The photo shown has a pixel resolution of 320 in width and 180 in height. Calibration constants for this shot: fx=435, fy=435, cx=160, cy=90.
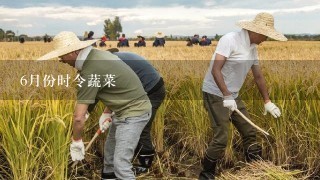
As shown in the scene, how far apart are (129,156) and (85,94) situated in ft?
1.95

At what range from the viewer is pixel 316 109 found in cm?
383

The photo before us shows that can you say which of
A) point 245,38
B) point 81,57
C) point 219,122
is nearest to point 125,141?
point 81,57

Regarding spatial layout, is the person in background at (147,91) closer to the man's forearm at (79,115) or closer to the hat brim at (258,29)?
the hat brim at (258,29)

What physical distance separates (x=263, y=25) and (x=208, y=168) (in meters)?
1.29

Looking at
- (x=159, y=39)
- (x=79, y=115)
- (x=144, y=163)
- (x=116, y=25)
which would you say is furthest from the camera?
(x=116, y=25)

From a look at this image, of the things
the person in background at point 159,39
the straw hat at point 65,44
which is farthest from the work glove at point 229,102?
the person in background at point 159,39

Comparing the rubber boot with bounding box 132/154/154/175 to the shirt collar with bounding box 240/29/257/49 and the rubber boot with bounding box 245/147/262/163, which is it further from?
the shirt collar with bounding box 240/29/257/49

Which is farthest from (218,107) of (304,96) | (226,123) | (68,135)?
(68,135)

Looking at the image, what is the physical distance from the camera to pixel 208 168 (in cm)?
371

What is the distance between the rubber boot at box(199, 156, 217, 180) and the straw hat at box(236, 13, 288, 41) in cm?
114

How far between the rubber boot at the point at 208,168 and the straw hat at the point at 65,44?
4.81 ft

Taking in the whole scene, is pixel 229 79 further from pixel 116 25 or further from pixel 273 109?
pixel 116 25

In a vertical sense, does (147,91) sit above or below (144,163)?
above

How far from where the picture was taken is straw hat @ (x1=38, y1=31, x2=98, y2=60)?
283cm
